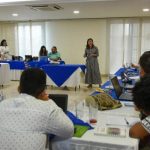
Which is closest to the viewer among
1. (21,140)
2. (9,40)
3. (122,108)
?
(21,140)

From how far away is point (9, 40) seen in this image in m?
11.1

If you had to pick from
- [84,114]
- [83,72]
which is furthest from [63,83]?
[84,114]

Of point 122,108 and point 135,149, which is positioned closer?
point 135,149

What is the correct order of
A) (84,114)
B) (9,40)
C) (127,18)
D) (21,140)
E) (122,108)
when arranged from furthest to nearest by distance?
1. (9,40)
2. (127,18)
3. (122,108)
4. (84,114)
5. (21,140)

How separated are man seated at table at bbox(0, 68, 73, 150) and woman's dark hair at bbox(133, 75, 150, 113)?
0.39 metres

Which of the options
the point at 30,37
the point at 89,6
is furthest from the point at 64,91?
the point at 30,37

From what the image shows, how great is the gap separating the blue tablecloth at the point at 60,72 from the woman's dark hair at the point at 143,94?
5283 mm

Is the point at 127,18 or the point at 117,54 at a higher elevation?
the point at 127,18

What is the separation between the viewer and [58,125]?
4.65 ft

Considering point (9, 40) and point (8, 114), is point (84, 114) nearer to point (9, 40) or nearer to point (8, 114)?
point (8, 114)

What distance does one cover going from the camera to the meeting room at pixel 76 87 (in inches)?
54.6

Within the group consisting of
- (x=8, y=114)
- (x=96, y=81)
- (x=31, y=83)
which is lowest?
(x=96, y=81)

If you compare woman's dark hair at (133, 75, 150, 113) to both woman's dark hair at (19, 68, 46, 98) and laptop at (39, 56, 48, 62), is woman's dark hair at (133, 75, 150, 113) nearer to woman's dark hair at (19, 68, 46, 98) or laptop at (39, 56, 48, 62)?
woman's dark hair at (19, 68, 46, 98)

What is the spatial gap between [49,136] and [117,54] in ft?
28.9
